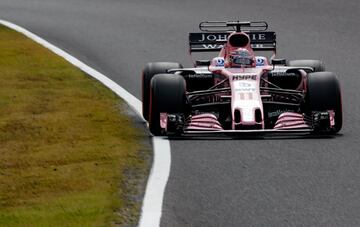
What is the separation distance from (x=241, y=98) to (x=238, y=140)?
2.56ft

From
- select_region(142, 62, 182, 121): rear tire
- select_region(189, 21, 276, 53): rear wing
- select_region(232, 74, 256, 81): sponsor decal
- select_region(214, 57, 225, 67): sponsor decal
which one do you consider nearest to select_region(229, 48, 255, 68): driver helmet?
select_region(214, 57, 225, 67): sponsor decal

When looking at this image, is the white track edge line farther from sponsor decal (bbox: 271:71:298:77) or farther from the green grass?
sponsor decal (bbox: 271:71:298:77)

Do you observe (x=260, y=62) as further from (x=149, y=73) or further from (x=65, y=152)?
(x=65, y=152)

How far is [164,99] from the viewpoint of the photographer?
47.7ft

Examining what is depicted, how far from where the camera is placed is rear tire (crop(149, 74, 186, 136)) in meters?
14.4

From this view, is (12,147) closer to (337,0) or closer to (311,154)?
(311,154)

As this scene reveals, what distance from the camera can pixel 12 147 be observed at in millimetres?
13148

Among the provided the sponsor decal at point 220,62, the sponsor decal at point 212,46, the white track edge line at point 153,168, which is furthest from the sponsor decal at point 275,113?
the sponsor decal at point 212,46

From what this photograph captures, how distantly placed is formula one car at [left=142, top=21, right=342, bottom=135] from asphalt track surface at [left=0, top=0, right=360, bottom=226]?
353mm

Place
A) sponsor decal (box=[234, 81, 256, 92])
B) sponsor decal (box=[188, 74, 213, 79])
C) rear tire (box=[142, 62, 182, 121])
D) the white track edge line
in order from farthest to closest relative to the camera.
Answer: rear tire (box=[142, 62, 182, 121]) → sponsor decal (box=[188, 74, 213, 79]) → sponsor decal (box=[234, 81, 256, 92]) → the white track edge line

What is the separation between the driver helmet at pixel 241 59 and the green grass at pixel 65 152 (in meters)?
1.39

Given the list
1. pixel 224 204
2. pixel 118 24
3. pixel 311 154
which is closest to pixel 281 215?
pixel 224 204

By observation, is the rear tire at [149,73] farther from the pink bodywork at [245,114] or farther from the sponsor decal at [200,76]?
the pink bodywork at [245,114]

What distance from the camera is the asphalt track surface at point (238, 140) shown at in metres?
10.2
